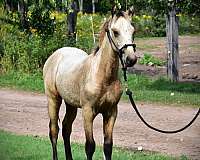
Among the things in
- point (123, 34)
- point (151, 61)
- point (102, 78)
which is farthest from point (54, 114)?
point (151, 61)

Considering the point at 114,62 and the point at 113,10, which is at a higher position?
the point at 113,10

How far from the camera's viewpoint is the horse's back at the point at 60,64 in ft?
27.1

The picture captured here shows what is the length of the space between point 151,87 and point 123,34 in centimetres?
1032

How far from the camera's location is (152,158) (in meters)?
8.70

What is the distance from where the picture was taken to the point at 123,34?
22.1 feet

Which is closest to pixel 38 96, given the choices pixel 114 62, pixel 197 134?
pixel 197 134

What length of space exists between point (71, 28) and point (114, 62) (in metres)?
14.0

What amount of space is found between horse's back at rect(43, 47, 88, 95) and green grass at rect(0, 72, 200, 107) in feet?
19.5

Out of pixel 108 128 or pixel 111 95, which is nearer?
pixel 111 95

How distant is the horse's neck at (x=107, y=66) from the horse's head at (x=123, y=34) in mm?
199

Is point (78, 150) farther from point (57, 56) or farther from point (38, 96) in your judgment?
point (38, 96)

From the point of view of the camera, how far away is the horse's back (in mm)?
8266

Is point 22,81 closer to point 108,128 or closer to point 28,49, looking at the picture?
point 28,49

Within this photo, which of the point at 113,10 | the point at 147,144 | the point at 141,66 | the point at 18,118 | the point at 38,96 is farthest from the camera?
the point at 141,66
